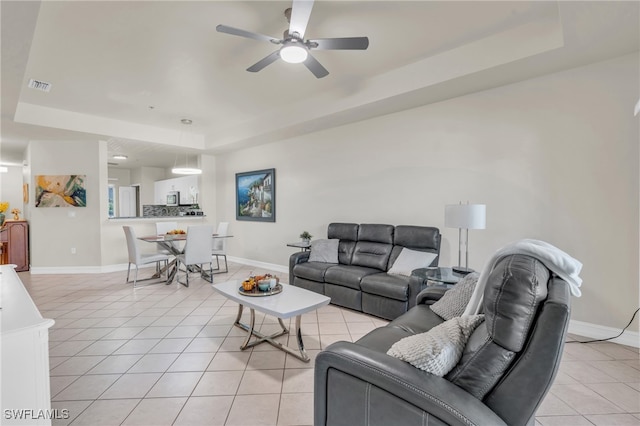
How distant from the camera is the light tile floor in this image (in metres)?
1.78

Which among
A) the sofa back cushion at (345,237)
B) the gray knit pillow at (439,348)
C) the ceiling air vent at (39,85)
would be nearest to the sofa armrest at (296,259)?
the sofa back cushion at (345,237)

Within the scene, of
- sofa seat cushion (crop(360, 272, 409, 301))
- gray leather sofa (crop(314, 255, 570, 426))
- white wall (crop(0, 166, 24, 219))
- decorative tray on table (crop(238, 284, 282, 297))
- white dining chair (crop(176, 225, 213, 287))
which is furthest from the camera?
white wall (crop(0, 166, 24, 219))

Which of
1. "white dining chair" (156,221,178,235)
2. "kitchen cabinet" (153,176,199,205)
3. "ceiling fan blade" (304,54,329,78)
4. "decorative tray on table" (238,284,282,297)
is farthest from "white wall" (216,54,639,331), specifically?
"kitchen cabinet" (153,176,199,205)

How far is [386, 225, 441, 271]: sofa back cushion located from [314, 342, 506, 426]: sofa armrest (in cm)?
236

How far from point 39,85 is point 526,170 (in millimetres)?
5792

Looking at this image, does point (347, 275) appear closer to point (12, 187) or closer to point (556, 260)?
point (556, 260)

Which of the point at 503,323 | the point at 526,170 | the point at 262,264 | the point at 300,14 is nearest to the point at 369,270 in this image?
the point at 526,170

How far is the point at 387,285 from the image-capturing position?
3084 millimetres

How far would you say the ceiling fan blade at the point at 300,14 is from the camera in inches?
77.3

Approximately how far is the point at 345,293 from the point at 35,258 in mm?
5742

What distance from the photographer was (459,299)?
1.98 m

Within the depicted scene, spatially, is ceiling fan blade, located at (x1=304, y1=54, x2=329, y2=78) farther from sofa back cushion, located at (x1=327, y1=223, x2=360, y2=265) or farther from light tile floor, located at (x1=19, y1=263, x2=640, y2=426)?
light tile floor, located at (x1=19, y1=263, x2=640, y2=426)

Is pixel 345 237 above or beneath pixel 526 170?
beneath

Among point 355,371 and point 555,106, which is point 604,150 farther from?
point 355,371
